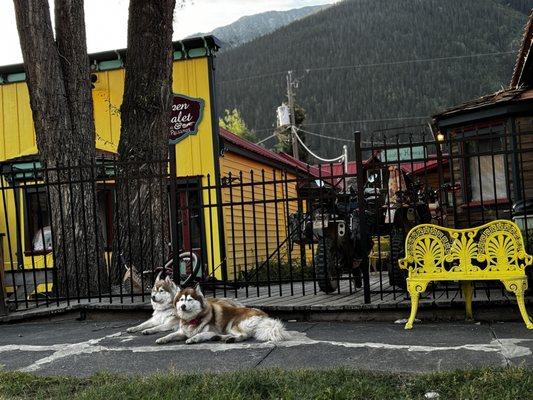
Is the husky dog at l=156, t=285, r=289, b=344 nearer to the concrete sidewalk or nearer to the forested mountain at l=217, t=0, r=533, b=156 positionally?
the concrete sidewalk

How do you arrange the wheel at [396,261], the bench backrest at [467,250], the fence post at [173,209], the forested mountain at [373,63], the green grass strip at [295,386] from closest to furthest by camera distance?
the green grass strip at [295,386] < the bench backrest at [467,250] < the wheel at [396,261] < the fence post at [173,209] < the forested mountain at [373,63]

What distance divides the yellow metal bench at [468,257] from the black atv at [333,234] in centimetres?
198

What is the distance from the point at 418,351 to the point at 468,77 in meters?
96.1

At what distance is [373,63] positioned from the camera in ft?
359

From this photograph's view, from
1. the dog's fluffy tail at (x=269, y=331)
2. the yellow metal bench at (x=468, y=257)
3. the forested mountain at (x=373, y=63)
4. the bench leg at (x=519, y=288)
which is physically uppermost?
the forested mountain at (x=373, y=63)

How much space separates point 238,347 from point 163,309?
1.53m

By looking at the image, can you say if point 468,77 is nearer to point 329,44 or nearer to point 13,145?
point 329,44

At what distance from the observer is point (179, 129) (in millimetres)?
14602

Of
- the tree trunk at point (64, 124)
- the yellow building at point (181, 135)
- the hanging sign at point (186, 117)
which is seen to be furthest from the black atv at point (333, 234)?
the hanging sign at point (186, 117)

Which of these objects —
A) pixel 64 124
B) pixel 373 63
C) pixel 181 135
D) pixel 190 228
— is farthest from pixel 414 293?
pixel 373 63

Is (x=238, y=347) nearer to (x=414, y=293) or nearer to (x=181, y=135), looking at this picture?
(x=414, y=293)

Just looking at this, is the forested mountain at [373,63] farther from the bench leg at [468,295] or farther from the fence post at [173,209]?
the bench leg at [468,295]

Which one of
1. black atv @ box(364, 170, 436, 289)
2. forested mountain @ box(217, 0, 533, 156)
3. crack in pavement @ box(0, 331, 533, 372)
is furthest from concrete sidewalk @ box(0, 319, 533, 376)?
forested mountain @ box(217, 0, 533, 156)

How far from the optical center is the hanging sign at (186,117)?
14.5 m
